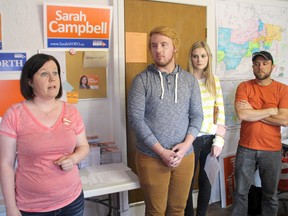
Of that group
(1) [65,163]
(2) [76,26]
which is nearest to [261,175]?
(1) [65,163]

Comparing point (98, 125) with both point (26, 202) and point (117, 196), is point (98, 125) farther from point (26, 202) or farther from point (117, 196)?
point (26, 202)

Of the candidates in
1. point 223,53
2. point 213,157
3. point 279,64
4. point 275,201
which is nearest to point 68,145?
point 213,157

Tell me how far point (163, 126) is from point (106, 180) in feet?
2.11

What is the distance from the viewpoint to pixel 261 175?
222cm

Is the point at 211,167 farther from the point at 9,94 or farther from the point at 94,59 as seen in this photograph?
the point at 9,94

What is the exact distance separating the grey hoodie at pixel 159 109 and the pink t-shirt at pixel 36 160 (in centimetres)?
49

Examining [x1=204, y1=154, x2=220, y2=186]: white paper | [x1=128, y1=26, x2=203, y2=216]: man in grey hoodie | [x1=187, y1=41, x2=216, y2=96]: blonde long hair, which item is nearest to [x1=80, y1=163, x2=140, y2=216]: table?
[x1=128, y1=26, x2=203, y2=216]: man in grey hoodie

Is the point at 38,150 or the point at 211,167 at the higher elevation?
the point at 38,150

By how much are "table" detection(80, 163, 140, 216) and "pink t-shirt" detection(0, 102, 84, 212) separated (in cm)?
51

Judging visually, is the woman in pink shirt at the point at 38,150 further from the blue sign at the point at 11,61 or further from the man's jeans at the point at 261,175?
the man's jeans at the point at 261,175

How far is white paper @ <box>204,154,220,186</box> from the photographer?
1.99 metres

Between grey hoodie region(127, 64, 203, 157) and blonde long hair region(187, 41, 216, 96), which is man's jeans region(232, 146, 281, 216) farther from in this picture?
grey hoodie region(127, 64, 203, 157)

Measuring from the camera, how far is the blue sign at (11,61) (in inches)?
76.9

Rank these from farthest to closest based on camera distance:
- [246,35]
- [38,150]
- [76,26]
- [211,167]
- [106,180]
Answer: [246,35]
[76,26]
[211,167]
[106,180]
[38,150]
